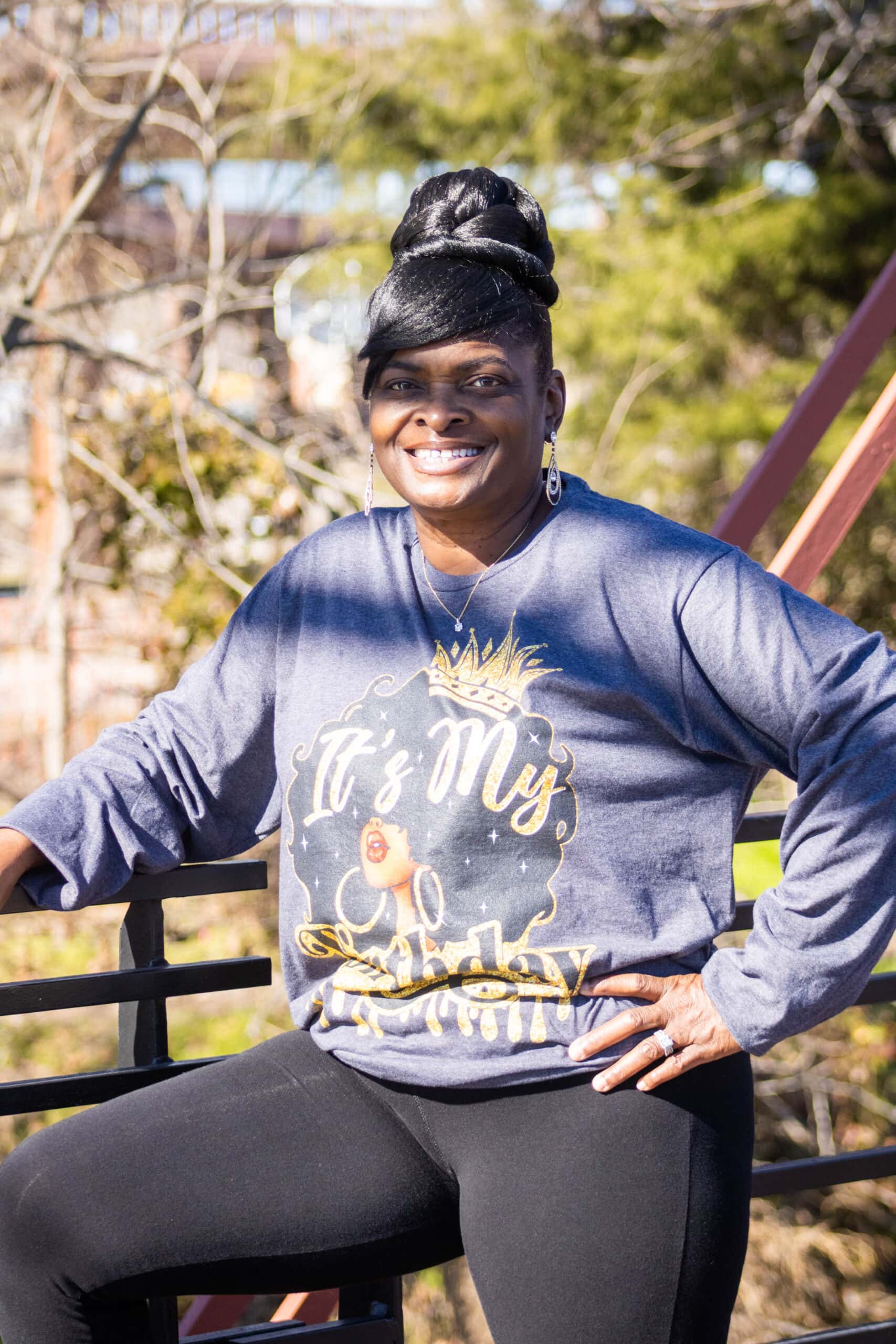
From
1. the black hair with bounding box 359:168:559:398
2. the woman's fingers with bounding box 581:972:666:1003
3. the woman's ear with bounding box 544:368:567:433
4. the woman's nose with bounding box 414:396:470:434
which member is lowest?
the woman's fingers with bounding box 581:972:666:1003

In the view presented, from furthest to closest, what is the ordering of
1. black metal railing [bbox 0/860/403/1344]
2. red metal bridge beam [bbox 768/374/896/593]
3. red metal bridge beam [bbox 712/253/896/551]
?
red metal bridge beam [bbox 712/253/896/551], red metal bridge beam [bbox 768/374/896/593], black metal railing [bbox 0/860/403/1344]

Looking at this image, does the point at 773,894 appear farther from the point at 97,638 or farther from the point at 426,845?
the point at 97,638

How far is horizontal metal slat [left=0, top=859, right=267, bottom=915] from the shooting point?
162 centimetres

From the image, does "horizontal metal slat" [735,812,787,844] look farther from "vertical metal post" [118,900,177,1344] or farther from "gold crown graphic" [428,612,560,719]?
"vertical metal post" [118,900,177,1344]

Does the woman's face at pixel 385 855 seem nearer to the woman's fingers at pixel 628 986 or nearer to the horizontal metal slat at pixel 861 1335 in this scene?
the woman's fingers at pixel 628 986

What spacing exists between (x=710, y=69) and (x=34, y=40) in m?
3.30

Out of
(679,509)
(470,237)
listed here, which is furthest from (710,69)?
(470,237)

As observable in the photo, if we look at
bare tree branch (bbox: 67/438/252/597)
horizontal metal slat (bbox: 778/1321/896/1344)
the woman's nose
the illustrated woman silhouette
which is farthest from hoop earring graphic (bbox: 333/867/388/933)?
bare tree branch (bbox: 67/438/252/597)

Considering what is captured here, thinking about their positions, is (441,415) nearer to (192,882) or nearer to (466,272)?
(466,272)

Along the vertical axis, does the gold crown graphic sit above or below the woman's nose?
below

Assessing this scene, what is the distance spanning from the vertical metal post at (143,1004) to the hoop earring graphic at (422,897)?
Answer: 0.43 meters

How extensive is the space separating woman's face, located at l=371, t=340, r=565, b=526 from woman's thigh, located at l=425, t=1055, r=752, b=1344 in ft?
2.21

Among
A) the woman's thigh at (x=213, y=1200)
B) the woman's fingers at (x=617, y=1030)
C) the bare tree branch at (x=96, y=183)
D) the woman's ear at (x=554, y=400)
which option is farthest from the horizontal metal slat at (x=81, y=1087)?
the bare tree branch at (x=96, y=183)

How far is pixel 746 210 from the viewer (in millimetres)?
6262
